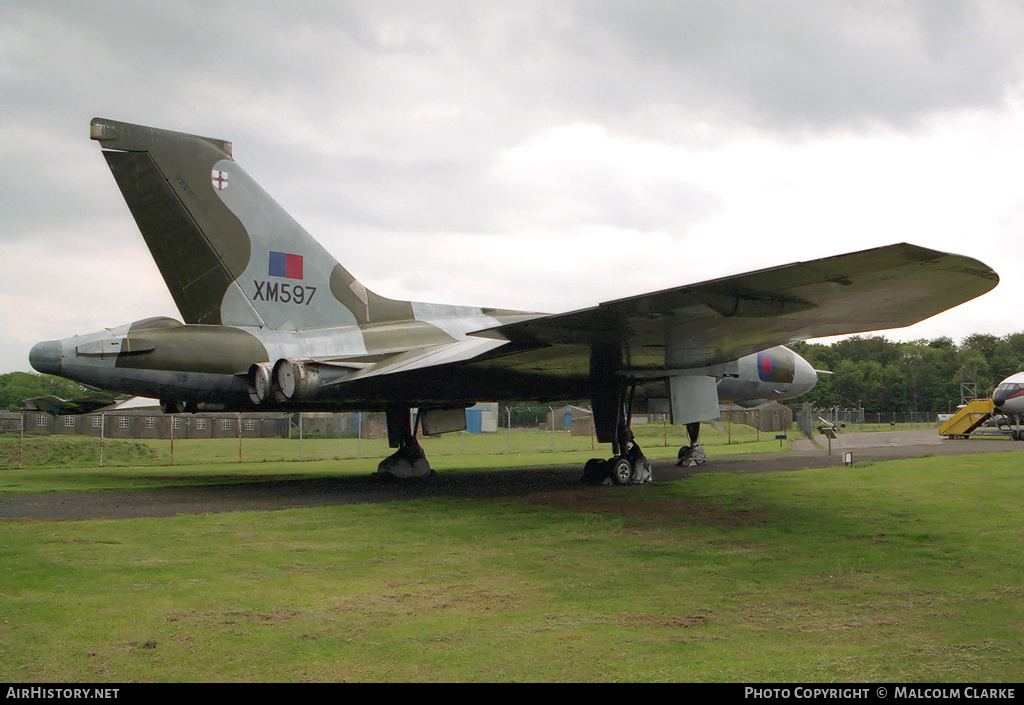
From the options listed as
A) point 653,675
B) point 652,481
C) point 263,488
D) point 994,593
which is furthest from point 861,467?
point 653,675

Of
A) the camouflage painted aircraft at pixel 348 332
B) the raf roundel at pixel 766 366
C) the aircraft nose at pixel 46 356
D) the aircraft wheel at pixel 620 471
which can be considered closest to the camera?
the camouflage painted aircraft at pixel 348 332

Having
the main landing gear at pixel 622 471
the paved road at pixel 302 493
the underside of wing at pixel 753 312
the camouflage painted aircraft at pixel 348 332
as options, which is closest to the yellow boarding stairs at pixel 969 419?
the paved road at pixel 302 493

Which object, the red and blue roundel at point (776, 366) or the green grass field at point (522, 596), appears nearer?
the green grass field at point (522, 596)

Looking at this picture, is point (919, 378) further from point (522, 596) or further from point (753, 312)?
point (522, 596)

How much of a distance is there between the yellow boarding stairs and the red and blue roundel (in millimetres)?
16242

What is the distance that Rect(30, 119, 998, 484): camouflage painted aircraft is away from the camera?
8711mm

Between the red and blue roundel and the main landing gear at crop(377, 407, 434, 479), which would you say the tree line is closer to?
the red and blue roundel

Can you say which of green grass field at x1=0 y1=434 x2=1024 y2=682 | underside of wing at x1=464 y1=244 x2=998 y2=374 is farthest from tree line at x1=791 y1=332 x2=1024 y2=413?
green grass field at x1=0 y1=434 x2=1024 y2=682

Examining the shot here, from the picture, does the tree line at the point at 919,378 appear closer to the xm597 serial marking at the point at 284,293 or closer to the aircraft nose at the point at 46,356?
the xm597 serial marking at the point at 284,293

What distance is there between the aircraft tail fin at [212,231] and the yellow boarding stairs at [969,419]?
2663cm

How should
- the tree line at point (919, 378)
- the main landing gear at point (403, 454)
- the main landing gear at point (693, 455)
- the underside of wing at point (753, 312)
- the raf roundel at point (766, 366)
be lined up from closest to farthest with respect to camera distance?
the underside of wing at point (753, 312), the main landing gear at point (403, 454), the raf roundel at point (766, 366), the main landing gear at point (693, 455), the tree line at point (919, 378)

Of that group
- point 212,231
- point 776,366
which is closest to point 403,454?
point 212,231

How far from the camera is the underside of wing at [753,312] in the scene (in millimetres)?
6461

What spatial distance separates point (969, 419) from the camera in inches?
1118
